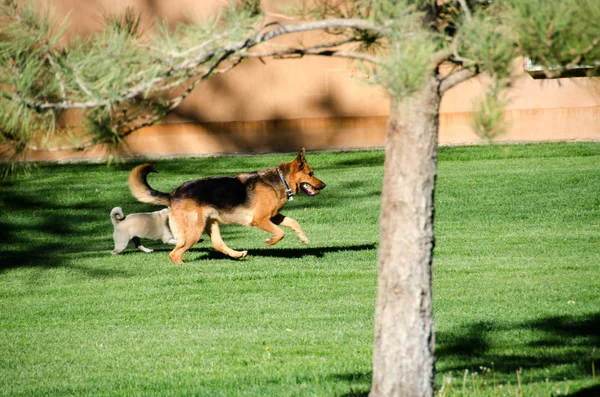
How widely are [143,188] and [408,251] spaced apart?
7.39 metres

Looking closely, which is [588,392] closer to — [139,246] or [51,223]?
[139,246]

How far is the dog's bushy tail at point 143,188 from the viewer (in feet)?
37.9

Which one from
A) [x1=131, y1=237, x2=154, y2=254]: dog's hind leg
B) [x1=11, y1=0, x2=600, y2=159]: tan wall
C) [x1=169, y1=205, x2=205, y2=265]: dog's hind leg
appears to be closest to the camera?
[x1=169, y1=205, x2=205, y2=265]: dog's hind leg

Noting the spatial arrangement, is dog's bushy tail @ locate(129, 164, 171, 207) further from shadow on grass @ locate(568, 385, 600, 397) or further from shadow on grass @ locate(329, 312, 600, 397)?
shadow on grass @ locate(568, 385, 600, 397)

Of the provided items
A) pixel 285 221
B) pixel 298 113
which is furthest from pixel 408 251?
pixel 298 113

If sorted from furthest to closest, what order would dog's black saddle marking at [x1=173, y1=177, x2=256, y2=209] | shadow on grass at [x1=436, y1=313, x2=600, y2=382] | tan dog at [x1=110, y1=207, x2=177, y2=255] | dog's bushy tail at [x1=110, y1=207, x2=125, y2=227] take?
dog's bushy tail at [x1=110, y1=207, x2=125, y2=227] → tan dog at [x1=110, y1=207, x2=177, y2=255] → dog's black saddle marking at [x1=173, y1=177, x2=256, y2=209] → shadow on grass at [x1=436, y1=313, x2=600, y2=382]

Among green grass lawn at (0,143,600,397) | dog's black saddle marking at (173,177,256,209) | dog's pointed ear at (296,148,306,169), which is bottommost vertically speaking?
green grass lawn at (0,143,600,397)

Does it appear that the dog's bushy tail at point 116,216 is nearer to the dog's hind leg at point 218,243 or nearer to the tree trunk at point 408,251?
the dog's hind leg at point 218,243

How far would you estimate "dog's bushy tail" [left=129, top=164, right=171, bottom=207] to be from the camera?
1155cm

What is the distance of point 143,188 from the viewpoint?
11.7 meters

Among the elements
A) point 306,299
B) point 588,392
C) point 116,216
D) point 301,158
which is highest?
point 301,158

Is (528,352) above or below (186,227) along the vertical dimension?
below

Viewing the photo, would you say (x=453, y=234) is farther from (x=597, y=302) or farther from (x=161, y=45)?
(x=161, y=45)

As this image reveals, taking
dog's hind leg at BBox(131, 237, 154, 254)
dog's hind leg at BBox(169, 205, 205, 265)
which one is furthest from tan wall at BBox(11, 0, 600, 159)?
dog's hind leg at BBox(169, 205, 205, 265)
